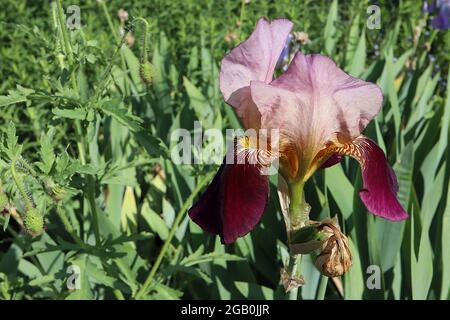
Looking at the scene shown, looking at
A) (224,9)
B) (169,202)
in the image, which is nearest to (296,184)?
(169,202)

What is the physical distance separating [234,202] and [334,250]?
0.74 feet

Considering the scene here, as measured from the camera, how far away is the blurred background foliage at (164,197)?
1447 millimetres

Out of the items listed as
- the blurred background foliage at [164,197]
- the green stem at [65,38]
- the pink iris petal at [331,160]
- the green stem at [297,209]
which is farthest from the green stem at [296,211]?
the green stem at [65,38]

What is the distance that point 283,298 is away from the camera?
1645 millimetres

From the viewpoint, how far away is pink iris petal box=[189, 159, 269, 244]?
3.57 ft

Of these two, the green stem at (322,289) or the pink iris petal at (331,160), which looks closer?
the pink iris petal at (331,160)

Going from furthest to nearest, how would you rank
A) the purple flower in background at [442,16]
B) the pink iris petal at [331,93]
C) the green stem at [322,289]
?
the purple flower in background at [442,16]
the green stem at [322,289]
the pink iris petal at [331,93]

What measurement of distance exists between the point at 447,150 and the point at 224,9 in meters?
1.92

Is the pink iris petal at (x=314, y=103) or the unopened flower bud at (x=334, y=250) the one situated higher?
the pink iris petal at (x=314, y=103)

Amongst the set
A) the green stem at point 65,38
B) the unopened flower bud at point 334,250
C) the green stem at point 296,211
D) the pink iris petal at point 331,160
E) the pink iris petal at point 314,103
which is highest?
the green stem at point 65,38

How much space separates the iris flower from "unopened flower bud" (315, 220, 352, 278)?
0.27 ft

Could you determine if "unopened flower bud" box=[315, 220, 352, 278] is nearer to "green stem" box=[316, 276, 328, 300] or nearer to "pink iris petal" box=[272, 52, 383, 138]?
"pink iris petal" box=[272, 52, 383, 138]

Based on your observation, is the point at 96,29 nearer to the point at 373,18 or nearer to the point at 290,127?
the point at 373,18

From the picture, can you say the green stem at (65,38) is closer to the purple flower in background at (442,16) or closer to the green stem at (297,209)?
the green stem at (297,209)
